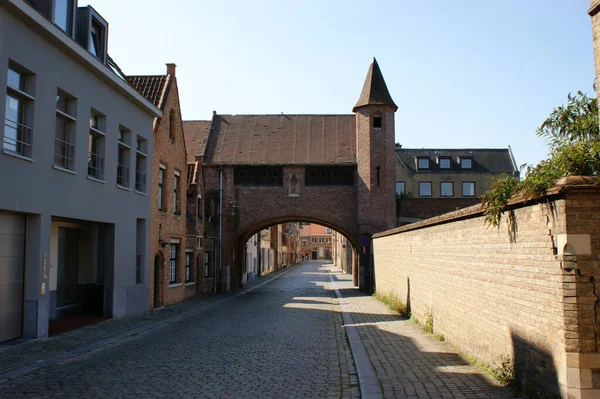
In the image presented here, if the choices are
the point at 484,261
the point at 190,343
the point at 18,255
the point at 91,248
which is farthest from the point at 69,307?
the point at 484,261

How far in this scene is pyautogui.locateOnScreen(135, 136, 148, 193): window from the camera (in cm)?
1830

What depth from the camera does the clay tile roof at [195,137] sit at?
106ft

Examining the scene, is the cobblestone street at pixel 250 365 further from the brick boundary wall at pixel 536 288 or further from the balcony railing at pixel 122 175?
the balcony railing at pixel 122 175

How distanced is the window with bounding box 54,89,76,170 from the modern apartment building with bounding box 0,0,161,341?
1.0 inches

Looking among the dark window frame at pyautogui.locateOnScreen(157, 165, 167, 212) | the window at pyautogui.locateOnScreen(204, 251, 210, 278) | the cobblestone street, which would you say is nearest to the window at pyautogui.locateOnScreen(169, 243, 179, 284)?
the dark window frame at pyautogui.locateOnScreen(157, 165, 167, 212)

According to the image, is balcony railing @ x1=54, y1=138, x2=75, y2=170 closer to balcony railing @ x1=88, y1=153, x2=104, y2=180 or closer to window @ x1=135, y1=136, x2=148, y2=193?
balcony railing @ x1=88, y1=153, x2=104, y2=180

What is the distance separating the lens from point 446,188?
4903 cm

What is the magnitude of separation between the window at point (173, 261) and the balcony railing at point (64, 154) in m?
8.80

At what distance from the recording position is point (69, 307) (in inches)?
628

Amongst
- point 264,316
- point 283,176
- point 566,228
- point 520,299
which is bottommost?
point 264,316

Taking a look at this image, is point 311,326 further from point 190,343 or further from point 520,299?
point 520,299

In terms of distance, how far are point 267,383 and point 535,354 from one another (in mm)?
3501

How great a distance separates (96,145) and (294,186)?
17.0m

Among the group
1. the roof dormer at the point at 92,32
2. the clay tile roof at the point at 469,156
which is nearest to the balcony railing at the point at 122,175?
the roof dormer at the point at 92,32
